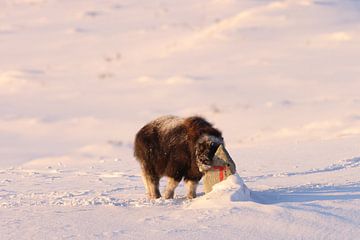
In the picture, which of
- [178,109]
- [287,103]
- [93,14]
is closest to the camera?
[178,109]

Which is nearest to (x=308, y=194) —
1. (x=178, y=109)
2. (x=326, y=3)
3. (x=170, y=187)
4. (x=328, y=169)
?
(x=170, y=187)

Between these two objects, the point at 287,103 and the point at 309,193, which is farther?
the point at 287,103

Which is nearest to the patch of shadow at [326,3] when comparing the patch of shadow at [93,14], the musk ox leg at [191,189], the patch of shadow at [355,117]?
the patch of shadow at [93,14]

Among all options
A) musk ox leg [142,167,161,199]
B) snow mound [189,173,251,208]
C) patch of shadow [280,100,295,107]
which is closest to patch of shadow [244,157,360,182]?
musk ox leg [142,167,161,199]

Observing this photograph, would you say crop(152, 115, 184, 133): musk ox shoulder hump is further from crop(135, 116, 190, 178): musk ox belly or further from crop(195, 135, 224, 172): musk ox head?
crop(195, 135, 224, 172): musk ox head

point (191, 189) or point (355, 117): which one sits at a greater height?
point (191, 189)

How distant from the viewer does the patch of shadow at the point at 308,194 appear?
646cm

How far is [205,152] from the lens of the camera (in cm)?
654

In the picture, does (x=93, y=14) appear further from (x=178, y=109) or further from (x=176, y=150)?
(x=176, y=150)

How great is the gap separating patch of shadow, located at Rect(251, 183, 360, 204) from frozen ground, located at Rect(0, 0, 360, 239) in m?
0.02

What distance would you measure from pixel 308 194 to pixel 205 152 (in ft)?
3.43

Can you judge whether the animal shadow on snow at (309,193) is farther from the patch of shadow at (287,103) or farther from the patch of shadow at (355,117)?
the patch of shadow at (287,103)

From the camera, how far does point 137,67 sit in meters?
21.0

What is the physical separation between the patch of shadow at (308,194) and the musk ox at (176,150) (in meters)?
0.55
